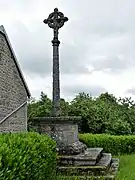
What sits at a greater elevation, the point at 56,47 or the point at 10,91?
the point at 56,47

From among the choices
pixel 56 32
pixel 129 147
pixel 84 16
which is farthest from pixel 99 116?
pixel 56 32

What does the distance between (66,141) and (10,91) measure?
6729mm

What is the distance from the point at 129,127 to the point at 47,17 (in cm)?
1307

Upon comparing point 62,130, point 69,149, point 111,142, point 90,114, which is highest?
point 90,114

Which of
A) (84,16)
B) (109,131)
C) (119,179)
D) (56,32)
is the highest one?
(84,16)

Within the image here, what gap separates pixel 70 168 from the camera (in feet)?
32.5

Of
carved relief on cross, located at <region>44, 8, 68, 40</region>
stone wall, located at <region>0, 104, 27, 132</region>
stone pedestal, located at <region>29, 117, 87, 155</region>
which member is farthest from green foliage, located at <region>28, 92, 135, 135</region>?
stone pedestal, located at <region>29, 117, 87, 155</region>

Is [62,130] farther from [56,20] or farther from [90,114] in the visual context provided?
[90,114]

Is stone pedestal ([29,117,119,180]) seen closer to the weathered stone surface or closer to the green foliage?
the weathered stone surface

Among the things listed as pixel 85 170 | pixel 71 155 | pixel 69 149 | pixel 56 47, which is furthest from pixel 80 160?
pixel 56 47

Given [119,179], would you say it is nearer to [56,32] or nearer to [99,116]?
[56,32]

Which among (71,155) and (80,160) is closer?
(80,160)

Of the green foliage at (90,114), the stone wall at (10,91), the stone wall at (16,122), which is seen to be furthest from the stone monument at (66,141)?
the green foliage at (90,114)

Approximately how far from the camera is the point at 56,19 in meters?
12.5
